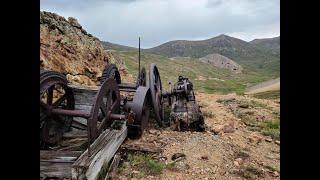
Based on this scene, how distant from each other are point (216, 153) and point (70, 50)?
23.8 ft

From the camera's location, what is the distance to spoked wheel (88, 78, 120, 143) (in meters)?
6.32

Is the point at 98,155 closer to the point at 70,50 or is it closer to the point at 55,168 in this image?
the point at 55,168

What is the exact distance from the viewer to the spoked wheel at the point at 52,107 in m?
6.24

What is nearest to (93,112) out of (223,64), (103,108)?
(103,108)

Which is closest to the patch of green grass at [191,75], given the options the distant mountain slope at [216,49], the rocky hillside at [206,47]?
the distant mountain slope at [216,49]

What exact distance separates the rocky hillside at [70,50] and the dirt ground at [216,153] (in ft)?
12.5

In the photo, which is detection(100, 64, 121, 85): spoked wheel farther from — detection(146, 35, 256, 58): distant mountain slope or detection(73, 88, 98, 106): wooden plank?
detection(146, 35, 256, 58): distant mountain slope

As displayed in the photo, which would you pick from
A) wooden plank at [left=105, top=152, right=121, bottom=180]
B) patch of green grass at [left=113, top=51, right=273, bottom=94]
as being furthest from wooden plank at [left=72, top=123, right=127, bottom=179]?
patch of green grass at [left=113, top=51, right=273, bottom=94]

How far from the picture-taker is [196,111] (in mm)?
10289

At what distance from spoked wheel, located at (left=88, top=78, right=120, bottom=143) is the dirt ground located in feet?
2.95
